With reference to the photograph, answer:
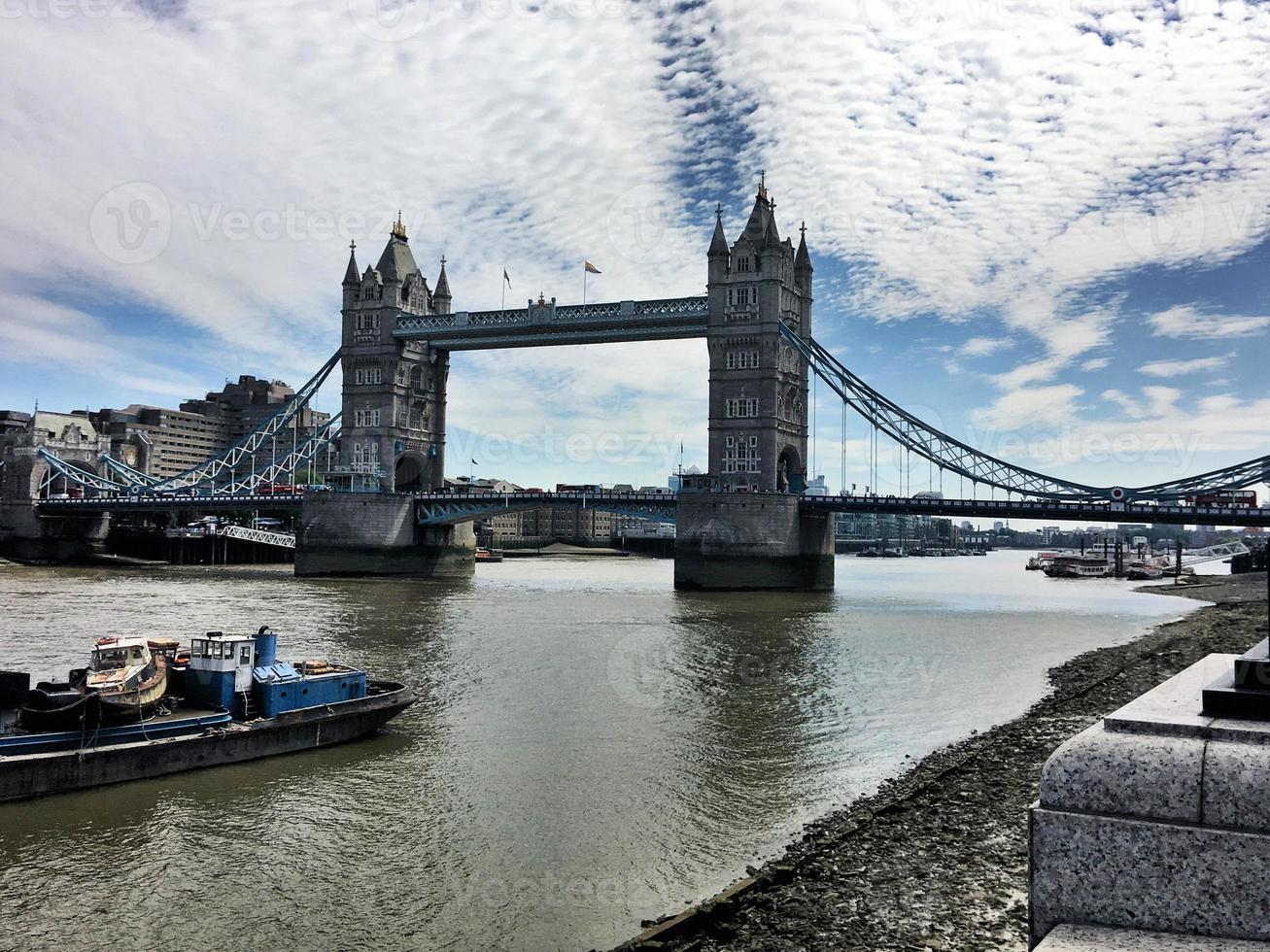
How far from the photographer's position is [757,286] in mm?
65250

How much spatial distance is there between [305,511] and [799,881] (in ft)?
227

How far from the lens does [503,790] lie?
16.3m

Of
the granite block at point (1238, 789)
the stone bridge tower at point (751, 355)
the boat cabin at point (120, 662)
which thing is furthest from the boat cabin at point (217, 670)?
the stone bridge tower at point (751, 355)

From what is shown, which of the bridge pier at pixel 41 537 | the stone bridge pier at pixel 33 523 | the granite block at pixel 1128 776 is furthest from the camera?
the stone bridge pier at pixel 33 523

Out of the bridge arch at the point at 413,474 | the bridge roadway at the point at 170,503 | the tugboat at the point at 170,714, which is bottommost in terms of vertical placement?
the tugboat at the point at 170,714

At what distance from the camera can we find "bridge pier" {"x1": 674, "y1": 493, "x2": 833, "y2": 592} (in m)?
60.0

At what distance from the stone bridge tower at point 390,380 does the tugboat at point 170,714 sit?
2283 inches

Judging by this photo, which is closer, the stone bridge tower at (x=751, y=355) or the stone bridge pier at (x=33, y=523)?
the stone bridge tower at (x=751, y=355)

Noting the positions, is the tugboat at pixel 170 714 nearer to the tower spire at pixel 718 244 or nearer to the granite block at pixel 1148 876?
the granite block at pixel 1148 876

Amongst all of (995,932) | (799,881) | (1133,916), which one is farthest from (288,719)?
(1133,916)

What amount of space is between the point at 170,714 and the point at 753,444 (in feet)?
166

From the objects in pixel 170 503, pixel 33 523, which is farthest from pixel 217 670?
pixel 33 523

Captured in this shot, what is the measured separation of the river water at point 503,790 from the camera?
458 inches

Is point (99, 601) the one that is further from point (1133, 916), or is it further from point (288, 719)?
point (1133, 916)
